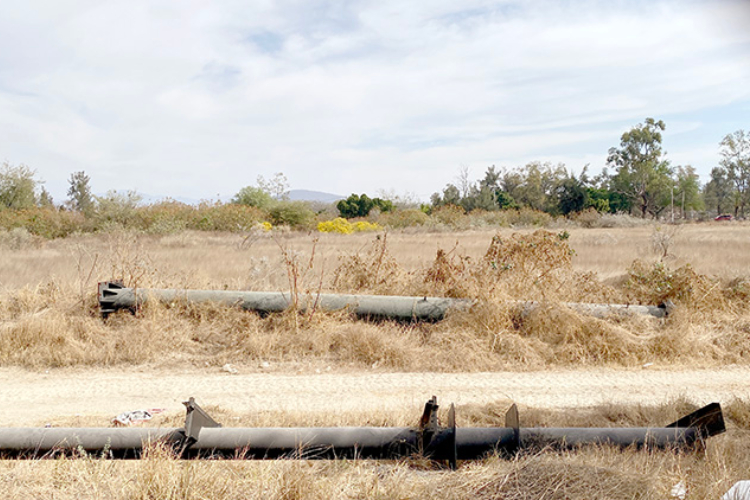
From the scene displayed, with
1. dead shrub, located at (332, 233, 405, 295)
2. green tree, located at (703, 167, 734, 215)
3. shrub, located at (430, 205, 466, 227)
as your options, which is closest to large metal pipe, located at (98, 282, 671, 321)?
dead shrub, located at (332, 233, 405, 295)

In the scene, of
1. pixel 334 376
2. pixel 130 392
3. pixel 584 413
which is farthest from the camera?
pixel 334 376

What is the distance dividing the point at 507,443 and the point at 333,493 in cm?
171

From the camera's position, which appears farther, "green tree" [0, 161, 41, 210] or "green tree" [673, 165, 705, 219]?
"green tree" [673, 165, 705, 219]

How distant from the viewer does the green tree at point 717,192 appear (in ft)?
246

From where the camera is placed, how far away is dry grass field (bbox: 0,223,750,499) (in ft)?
14.1

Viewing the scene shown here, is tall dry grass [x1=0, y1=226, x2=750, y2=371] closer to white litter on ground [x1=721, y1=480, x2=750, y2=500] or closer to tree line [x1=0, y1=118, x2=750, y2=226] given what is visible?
white litter on ground [x1=721, y1=480, x2=750, y2=500]

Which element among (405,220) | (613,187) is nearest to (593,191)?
(613,187)

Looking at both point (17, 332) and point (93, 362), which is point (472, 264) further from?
point (17, 332)

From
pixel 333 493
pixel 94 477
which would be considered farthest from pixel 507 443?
pixel 94 477

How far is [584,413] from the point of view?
6.63 m

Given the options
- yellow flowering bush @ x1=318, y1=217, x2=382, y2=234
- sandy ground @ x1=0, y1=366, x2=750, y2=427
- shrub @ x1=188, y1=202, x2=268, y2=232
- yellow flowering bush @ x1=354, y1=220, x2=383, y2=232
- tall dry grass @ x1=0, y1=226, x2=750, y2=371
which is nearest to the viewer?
sandy ground @ x1=0, y1=366, x2=750, y2=427

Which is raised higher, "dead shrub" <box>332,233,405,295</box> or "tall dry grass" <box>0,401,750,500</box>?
"dead shrub" <box>332,233,405,295</box>

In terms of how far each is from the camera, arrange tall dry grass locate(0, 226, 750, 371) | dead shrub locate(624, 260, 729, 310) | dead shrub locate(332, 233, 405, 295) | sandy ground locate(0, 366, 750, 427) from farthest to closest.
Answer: dead shrub locate(332, 233, 405, 295) → dead shrub locate(624, 260, 729, 310) → tall dry grass locate(0, 226, 750, 371) → sandy ground locate(0, 366, 750, 427)

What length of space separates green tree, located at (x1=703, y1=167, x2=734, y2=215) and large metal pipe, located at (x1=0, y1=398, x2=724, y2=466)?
3117 inches
